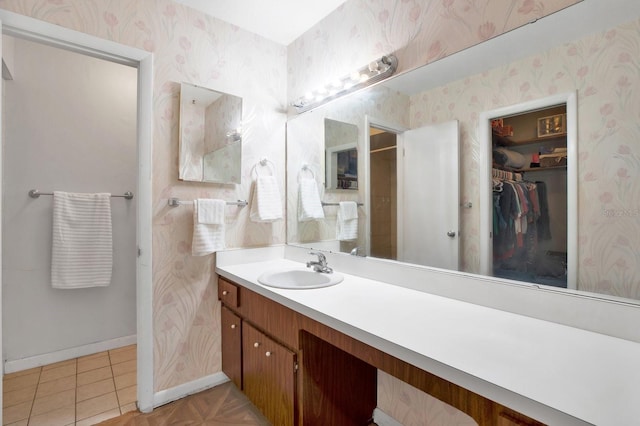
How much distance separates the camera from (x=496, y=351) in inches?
31.1

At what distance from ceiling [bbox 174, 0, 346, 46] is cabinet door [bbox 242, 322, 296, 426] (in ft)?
6.03

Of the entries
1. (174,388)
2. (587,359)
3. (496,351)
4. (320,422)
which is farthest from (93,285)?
(587,359)

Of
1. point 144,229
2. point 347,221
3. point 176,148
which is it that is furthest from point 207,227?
point 347,221

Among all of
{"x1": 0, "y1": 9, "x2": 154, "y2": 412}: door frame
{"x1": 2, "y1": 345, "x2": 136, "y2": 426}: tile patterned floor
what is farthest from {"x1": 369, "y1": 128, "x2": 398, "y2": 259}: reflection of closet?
{"x1": 2, "y1": 345, "x2": 136, "y2": 426}: tile patterned floor

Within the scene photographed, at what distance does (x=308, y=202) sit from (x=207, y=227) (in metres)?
0.67

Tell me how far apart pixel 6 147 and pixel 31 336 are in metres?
1.32

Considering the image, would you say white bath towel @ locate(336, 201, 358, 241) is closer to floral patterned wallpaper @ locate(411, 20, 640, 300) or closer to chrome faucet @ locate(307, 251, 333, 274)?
chrome faucet @ locate(307, 251, 333, 274)

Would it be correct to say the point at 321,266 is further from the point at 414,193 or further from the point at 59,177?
the point at 59,177

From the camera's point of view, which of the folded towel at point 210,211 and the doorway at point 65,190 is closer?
the folded towel at point 210,211

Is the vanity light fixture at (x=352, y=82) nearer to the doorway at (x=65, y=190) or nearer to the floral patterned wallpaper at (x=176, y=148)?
the floral patterned wallpaper at (x=176, y=148)

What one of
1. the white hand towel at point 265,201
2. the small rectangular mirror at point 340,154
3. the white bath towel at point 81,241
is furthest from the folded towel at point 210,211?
the white bath towel at point 81,241

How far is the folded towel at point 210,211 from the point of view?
1774 millimetres

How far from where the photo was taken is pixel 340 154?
72.3 inches

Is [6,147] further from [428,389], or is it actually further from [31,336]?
[428,389]
